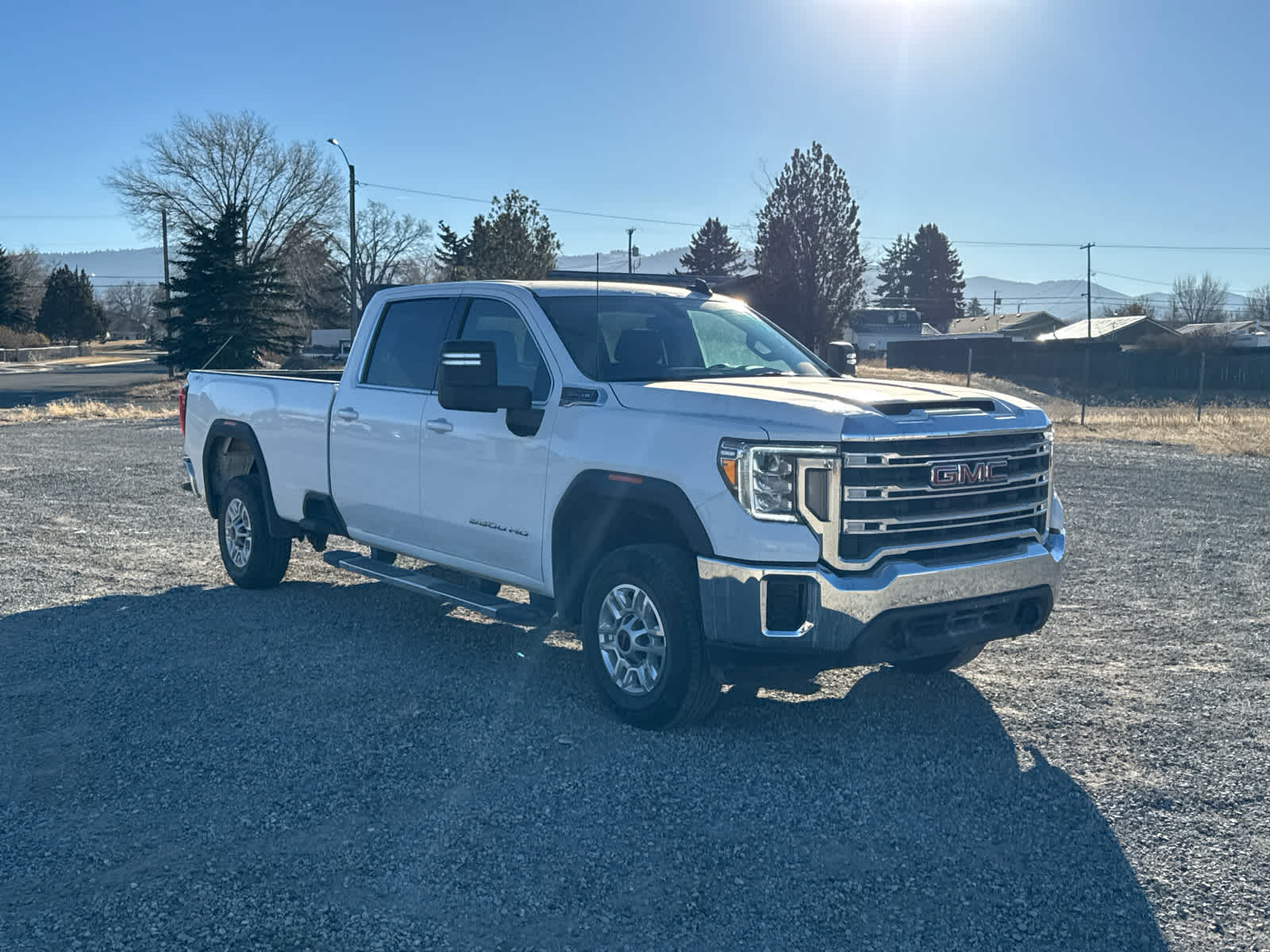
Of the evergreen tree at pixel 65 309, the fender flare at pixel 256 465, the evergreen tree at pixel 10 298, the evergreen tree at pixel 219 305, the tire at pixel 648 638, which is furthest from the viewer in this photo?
the evergreen tree at pixel 65 309

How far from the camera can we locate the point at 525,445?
595cm

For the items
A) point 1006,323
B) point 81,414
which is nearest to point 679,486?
point 81,414

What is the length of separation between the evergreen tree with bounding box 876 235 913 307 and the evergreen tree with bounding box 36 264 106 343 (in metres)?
77.9

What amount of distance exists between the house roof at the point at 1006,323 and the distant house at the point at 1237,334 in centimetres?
1678

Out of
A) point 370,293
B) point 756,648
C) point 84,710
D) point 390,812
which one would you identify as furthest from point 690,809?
point 370,293

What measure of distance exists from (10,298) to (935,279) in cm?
8802

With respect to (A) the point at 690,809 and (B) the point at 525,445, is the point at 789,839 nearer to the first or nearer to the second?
(A) the point at 690,809

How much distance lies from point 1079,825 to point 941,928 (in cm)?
107

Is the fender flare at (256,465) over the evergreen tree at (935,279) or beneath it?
beneath

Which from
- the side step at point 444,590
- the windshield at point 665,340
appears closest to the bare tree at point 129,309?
the side step at point 444,590

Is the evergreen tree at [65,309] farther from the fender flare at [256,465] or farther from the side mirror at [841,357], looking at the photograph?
the side mirror at [841,357]

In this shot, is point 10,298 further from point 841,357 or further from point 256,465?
point 841,357

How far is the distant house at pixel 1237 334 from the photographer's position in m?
61.1

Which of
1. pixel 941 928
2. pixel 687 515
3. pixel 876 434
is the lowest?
pixel 941 928
